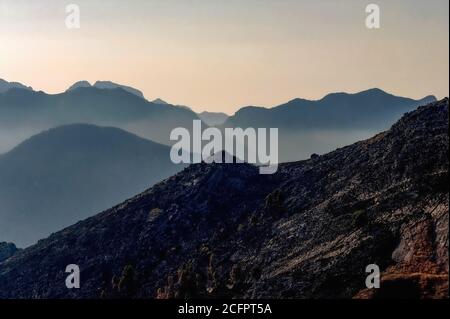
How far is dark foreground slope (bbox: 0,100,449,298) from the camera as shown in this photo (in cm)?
8044

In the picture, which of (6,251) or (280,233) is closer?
(280,233)

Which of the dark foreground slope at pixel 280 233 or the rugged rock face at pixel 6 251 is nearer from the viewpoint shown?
the dark foreground slope at pixel 280 233

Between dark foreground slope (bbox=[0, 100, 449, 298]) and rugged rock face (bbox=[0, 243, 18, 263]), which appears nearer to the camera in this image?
dark foreground slope (bbox=[0, 100, 449, 298])

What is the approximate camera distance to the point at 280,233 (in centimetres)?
10881

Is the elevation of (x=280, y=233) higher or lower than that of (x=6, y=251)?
lower

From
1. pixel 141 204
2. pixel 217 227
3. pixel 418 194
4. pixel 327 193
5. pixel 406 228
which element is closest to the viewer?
pixel 406 228

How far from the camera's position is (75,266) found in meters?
134

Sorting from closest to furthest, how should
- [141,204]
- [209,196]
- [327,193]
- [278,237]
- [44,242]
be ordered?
1. [278,237]
2. [327,193]
3. [209,196]
4. [141,204]
5. [44,242]

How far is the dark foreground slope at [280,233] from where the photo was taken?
8044cm
